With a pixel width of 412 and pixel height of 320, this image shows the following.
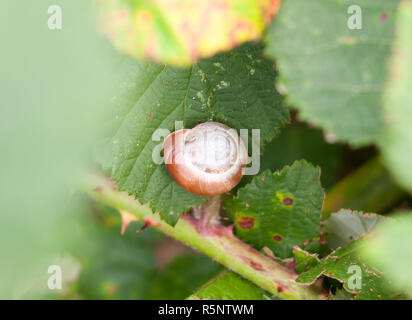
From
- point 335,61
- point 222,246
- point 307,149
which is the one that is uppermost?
point 307,149

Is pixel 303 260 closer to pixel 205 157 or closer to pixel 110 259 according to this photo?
pixel 205 157

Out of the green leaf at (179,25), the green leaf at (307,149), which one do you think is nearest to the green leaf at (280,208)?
the green leaf at (307,149)

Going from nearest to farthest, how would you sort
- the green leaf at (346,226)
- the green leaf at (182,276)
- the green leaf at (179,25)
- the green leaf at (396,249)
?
the green leaf at (396,249) → the green leaf at (179,25) → the green leaf at (346,226) → the green leaf at (182,276)

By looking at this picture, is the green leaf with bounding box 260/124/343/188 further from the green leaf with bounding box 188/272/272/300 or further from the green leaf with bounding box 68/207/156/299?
the green leaf with bounding box 68/207/156/299

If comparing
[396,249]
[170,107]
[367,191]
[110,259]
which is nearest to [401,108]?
[396,249]

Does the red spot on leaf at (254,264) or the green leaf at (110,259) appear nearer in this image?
the red spot on leaf at (254,264)

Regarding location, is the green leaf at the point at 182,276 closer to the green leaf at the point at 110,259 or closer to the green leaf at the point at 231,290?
the green leaf at the point at 110,259
